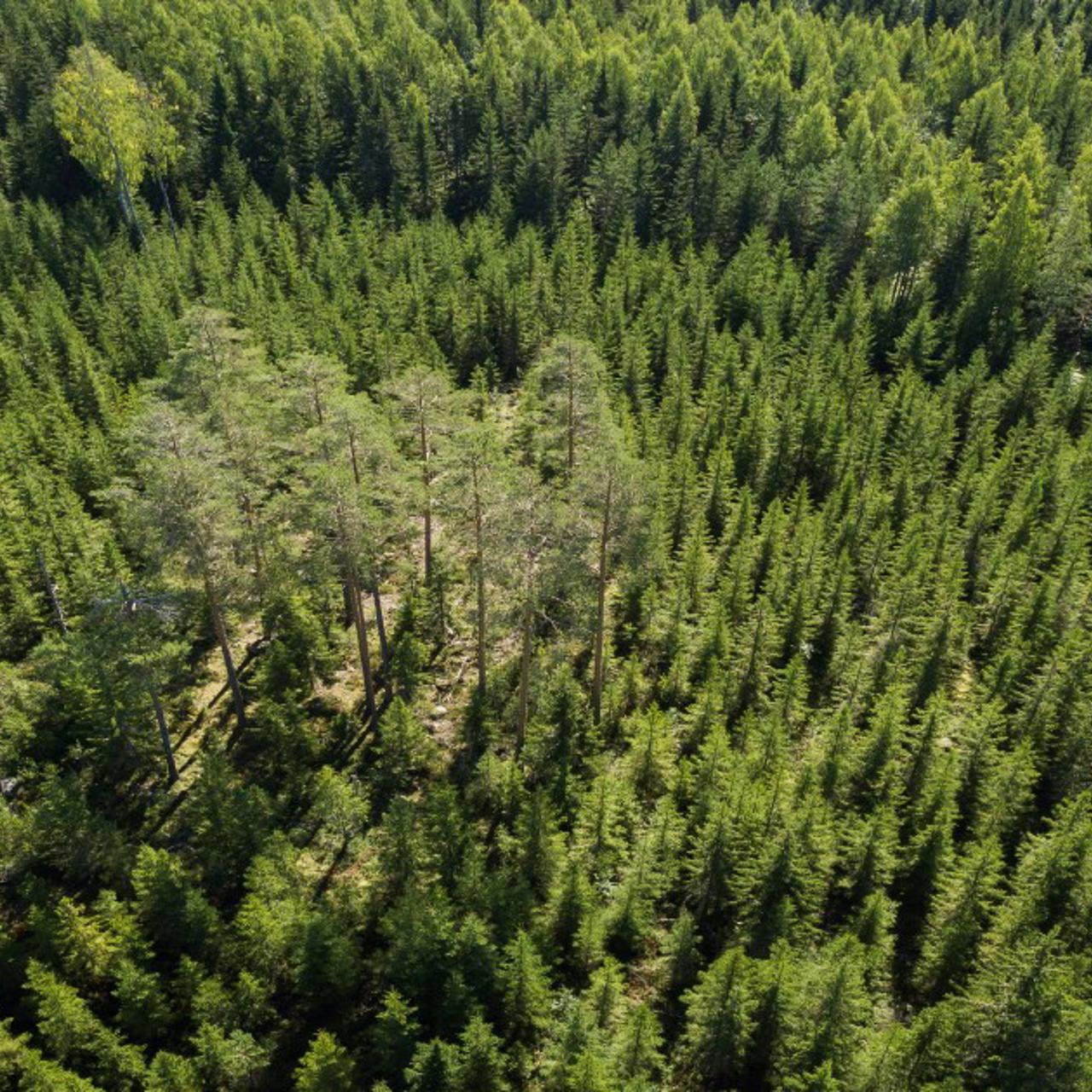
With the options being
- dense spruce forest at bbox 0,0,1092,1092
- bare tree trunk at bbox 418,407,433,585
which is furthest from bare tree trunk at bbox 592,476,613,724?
bare tree trunk at bbox 418,407,433,585

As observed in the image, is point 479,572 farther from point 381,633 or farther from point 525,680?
point 381,633

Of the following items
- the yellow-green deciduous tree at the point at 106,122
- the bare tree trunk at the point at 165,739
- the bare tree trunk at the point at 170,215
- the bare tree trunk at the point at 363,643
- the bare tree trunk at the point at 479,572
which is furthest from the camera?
the bare tree trunk at the point at 170,215

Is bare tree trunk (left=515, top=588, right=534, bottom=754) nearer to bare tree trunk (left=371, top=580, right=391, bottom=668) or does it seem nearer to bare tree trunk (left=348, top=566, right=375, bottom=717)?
bare tree trunk (left=348, top=566, right=375, bottom=717)

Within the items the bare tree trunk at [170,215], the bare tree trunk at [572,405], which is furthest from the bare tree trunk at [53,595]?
the bare tree trunk at [170,215]

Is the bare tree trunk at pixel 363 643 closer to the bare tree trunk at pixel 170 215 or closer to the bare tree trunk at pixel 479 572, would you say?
the bare tree trunk at pixel 479 572

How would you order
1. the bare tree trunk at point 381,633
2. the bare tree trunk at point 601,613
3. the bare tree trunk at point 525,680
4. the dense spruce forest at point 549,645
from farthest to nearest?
the bare tree trunk at point 381,633 < the bare tree trunk at point 601,613 < the bare tree trunk at point 525,680 < the dense spruce forest at point 549,645

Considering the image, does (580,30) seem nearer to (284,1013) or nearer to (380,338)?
(380,338)
